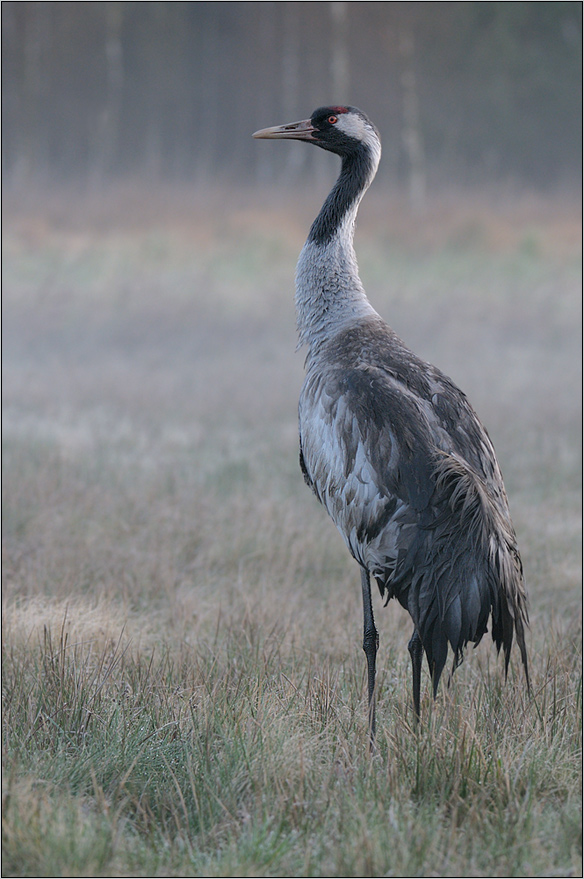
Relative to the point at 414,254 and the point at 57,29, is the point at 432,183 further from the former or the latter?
the point at 57,29

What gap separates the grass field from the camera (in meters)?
2.71

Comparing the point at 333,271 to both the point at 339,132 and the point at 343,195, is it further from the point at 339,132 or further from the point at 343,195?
the point at 339,132

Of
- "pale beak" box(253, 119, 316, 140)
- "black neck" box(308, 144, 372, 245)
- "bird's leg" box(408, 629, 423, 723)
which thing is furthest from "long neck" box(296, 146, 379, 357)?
"bird's leg" box(408, 629, 423, 723)

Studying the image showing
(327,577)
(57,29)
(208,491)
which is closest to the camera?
(327,577)

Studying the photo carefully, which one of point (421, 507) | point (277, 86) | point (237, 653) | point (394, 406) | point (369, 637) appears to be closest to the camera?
point (421, 507)

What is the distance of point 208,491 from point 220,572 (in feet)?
5.17

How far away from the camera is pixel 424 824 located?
273cm

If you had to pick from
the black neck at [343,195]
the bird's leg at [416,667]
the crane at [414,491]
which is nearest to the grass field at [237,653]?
the bird's leg at [416,667]

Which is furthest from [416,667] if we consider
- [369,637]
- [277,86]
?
[277,86]

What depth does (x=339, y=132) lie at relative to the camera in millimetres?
4406

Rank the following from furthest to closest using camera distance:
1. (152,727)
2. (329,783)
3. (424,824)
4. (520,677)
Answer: (520,677), (152,727), (329,783), (424,824)

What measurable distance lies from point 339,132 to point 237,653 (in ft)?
7.96

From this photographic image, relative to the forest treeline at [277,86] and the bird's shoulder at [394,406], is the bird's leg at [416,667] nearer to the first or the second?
the bird's shoulder at [394,406]

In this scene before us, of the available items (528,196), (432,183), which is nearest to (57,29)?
(432,183)
